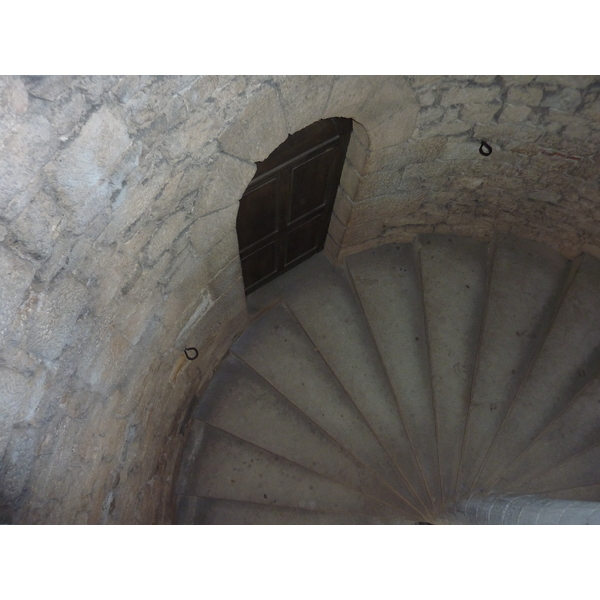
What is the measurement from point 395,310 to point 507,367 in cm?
89

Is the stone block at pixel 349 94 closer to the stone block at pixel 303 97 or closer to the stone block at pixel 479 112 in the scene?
the stone block at pixel 303 97

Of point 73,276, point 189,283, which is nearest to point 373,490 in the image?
point 189,283

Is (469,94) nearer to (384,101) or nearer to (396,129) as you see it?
(396,129)

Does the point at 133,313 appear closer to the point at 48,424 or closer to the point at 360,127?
the point at 48,424

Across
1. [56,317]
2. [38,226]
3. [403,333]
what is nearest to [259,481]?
[403,333]

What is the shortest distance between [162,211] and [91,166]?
51cm

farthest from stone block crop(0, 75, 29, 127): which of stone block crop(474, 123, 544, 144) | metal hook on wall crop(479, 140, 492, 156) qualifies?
metal hook on wall crop(479, 140, 492, 156)

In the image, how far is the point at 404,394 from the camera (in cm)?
391

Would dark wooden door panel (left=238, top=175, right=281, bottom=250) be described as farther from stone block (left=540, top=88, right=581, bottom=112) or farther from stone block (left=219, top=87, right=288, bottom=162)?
stone block (left=540, top=88, right=581, bottom=112)

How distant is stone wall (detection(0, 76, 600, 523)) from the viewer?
162cm

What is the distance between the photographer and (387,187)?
12.0 feet

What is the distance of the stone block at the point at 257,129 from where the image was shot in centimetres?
222

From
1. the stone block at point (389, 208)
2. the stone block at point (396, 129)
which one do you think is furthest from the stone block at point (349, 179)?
the stone block at point (396, 129)

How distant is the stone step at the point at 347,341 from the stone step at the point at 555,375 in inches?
22.7
